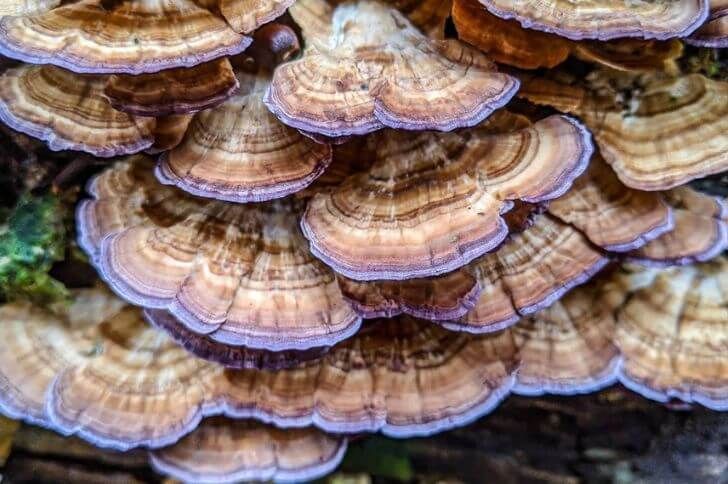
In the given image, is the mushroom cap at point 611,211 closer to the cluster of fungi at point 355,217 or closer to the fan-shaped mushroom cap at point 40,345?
the cluster of fungi at point 355,217

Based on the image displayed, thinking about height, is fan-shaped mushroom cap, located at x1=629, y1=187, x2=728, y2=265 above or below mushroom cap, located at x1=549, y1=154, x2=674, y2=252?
below

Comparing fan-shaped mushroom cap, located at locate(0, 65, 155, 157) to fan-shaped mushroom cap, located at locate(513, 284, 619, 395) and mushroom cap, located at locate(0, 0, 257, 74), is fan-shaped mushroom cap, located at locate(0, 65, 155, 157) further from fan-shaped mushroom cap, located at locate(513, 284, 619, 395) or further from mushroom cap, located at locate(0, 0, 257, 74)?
fan-shaped mushroom cap, located at locate(513, 284, 619, 395)

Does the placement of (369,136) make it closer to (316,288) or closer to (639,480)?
(316,288)

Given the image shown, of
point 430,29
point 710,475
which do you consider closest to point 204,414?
point 430,29

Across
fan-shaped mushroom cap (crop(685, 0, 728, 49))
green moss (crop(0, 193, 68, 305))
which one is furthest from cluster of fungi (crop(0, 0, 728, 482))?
green moss (crop(0, 193, 68, 305))

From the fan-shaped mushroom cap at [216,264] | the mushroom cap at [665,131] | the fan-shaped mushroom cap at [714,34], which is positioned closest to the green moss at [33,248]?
the fan-shaped mushroom cap at [216,264]
